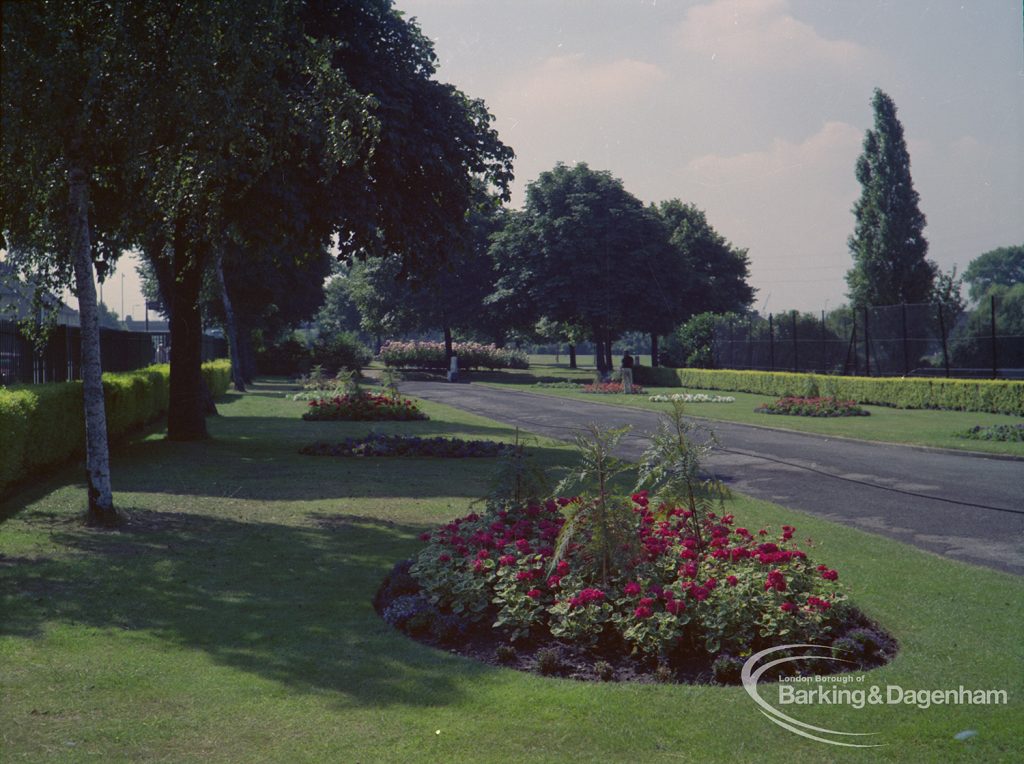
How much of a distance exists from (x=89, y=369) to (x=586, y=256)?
151 feet

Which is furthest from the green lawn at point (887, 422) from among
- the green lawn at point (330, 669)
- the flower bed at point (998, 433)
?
the green lawn at point (330, 669)

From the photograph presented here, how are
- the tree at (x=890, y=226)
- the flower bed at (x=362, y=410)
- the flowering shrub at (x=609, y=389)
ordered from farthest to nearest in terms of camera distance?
the tree at (x=890, y=226), the flowering shrub at (x=609, y=389), the flower bed at (x=362, y=410)

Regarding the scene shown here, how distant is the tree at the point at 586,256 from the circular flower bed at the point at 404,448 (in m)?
37.5

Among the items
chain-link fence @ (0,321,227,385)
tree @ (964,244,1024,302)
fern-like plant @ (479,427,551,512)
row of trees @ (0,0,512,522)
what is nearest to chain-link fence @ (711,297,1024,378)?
row of trees @ (0,0,512,522)

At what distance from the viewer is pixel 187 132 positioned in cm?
944

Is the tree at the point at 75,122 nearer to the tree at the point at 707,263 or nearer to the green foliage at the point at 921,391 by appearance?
the green foliage at the point at 921,391

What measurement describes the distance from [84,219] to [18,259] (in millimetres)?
3586

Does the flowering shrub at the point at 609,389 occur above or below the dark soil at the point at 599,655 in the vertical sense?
above

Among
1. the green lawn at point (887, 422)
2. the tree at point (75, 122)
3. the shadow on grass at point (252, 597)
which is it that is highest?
the tree at point (75, 122)

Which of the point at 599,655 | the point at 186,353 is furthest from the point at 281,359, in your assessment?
the point at 599,655

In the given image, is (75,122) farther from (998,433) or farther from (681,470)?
(998,433)

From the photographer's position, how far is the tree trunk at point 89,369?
31.4ft

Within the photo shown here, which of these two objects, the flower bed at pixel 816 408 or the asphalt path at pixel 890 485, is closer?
the asphalt path at pixel 890 485

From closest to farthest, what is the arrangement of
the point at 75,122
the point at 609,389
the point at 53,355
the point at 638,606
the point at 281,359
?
1. the point at 638,606
2. the point at 75,122
3. the point at 53,355
4. the point at 609,389
5. the point at 281,359
